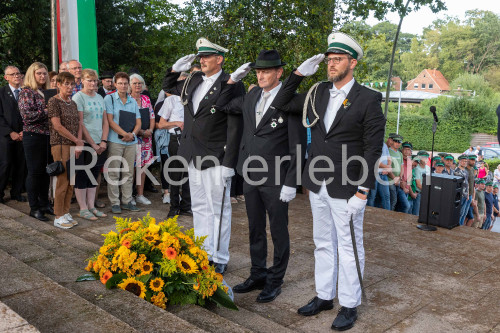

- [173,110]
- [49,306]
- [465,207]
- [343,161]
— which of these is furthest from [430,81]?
[49,306]

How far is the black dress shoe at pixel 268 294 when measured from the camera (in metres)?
4.24

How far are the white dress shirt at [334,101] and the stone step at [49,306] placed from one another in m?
2.12

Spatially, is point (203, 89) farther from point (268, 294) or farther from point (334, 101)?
point (268, 294)

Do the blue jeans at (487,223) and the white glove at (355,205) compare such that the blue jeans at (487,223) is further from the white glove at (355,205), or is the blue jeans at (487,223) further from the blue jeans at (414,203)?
the white glove at (355,205)

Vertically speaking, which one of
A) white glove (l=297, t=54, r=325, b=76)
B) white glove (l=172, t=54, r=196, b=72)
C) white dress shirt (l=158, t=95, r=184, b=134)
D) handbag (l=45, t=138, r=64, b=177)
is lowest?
handbag (l=45, t=138, r=64, b=177)

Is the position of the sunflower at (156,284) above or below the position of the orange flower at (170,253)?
below

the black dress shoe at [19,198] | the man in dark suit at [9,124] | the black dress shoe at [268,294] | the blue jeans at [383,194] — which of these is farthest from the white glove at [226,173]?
the blue jeans at [383,194]

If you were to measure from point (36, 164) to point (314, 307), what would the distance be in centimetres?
433

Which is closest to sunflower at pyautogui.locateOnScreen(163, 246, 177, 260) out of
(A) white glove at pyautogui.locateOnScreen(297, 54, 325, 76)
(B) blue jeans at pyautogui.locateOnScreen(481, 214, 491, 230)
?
(A) white glove at pyautogui.locateOnScreen(297, 54, 325, 76)

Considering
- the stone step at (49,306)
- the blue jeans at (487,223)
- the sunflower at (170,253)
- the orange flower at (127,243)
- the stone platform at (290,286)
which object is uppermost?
the orange flower at (127,243)

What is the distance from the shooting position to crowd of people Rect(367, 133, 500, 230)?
28.7 feet

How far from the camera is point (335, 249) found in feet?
13.1

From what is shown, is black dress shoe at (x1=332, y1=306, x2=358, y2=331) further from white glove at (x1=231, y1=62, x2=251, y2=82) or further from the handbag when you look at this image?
the handbag

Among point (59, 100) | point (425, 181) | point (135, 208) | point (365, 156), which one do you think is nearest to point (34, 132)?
point (59, 100)
